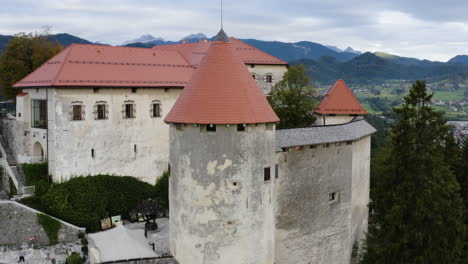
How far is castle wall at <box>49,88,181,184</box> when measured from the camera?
26.9 meters

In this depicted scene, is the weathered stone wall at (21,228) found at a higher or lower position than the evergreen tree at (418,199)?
lower

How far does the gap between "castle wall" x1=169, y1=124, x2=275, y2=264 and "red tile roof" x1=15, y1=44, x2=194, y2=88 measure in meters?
14.2

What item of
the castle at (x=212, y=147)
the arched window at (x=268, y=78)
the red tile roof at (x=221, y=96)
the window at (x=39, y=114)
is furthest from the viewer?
the arched window at (x=268, y=78)

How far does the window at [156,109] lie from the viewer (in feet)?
99.7

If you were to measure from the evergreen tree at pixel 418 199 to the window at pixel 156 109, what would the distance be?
16496mm

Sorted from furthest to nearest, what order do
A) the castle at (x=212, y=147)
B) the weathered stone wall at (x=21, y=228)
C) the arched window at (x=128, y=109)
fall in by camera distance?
1. the arched window at (x=128, y=109)
2. the weathered stone wall at (x=21, y=228)
3. the castle at (x=212, y=147)

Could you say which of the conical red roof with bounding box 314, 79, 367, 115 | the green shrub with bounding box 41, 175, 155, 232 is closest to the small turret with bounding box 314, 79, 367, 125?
the conical red roof with bounding box 314, 79, 367, 115

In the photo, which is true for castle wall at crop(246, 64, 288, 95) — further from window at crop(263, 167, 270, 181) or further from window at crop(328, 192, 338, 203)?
window at crop(263, 167, 270, 181)

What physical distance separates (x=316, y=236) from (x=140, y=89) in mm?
15551

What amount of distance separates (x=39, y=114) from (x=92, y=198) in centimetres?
667

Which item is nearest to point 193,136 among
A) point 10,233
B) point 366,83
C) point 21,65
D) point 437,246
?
point 437,246

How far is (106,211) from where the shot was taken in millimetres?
27234

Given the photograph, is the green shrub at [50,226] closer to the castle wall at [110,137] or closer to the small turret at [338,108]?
the castle wall at [110,137]

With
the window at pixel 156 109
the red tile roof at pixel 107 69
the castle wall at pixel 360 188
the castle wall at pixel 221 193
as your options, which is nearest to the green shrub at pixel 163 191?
the window at pixel 156 109
